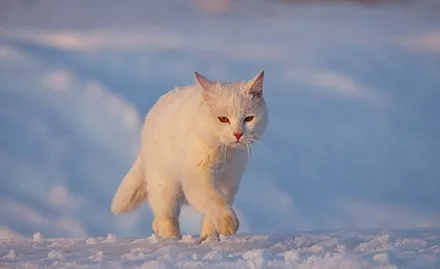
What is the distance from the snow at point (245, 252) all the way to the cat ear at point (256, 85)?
519 mm

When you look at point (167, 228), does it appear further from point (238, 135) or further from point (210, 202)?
point (238, 135)

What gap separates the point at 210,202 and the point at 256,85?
1.45 ft

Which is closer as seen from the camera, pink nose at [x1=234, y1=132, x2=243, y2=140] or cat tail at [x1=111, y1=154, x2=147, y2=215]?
pink nose at [x1=234, y1=132, x2=243, y2=140]

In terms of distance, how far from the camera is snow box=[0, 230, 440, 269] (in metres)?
2.36

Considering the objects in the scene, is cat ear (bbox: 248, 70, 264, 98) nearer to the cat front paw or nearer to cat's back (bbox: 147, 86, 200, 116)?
cat's back (bbox: 147, 86, 200, 116)

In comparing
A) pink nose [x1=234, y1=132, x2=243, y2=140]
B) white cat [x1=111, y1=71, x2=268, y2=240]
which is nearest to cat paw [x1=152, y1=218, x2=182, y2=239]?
white cat [x1=111, y1=71, x2=268, y2=240]

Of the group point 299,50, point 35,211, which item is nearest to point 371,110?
point 299,50

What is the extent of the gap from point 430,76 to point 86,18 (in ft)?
4.90

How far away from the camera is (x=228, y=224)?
105 inches

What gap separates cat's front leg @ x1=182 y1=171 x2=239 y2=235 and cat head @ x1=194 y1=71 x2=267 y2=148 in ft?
0.50

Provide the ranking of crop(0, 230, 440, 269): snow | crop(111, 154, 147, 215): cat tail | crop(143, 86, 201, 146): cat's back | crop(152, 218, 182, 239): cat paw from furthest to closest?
crop(111, 154, 147, 215): cat tail < crop(152, 218, 182, 239): cat paw < crop(143, 86, 201, 146): cat's back < crop(0, 230, 440, 269): snow

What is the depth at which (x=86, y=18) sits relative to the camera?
336 cm

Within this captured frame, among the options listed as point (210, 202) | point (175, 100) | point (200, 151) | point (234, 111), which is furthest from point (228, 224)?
point (175, 100)

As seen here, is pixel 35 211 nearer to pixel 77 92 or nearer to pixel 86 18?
pixel 77 92
